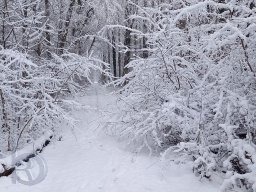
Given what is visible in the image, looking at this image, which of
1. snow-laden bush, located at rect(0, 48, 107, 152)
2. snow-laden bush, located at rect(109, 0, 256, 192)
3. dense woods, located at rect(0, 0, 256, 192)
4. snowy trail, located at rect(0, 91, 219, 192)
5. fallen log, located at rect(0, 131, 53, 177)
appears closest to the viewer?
snow-laden bush, located at rect(109, 0, 256, 192)

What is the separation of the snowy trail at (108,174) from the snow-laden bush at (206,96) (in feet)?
1.27

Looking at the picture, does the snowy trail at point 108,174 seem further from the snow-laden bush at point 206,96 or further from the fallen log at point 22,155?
the snow-laden bush at point 206,96

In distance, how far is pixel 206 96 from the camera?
721 centimetres

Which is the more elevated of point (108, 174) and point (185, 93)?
point (185, 93)

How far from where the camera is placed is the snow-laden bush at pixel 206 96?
6027mm

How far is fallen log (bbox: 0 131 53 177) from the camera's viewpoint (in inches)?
287

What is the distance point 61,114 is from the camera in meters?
8.54

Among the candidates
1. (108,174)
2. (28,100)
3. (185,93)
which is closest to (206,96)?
(185,93)

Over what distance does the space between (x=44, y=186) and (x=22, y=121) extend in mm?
3400

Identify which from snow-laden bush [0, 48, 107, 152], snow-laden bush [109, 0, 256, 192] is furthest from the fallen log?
snow-laden bush [109, 0, 256, 192]

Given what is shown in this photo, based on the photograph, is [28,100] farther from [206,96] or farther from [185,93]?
[206,96]

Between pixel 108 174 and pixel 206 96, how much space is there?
241 cm

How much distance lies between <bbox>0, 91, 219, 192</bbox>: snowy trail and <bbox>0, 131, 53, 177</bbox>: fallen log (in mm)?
222

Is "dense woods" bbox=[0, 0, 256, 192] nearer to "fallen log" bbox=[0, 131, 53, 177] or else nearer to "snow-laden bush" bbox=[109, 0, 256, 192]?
"snow-laden bush" bbox=[109, 0, 256, 192]
